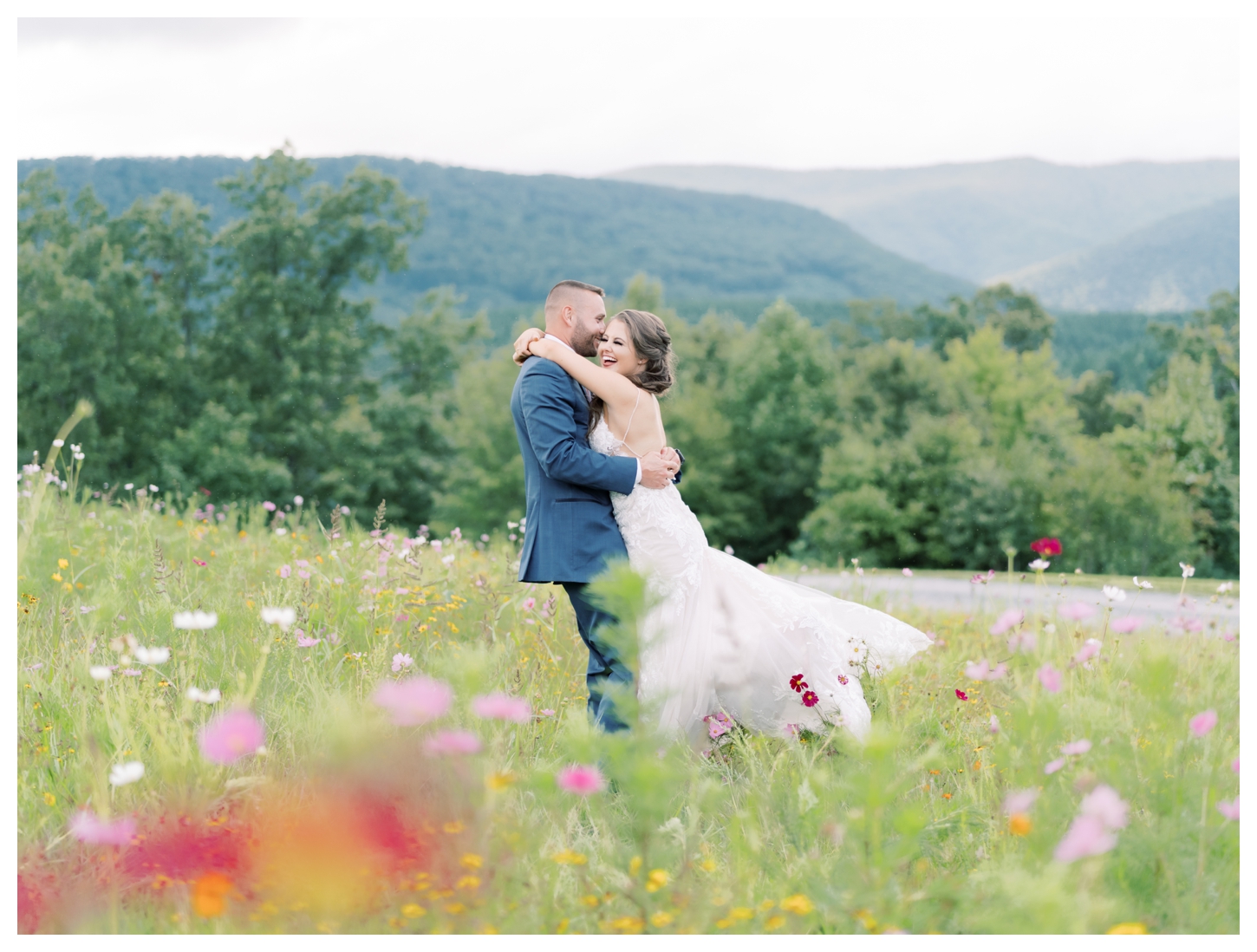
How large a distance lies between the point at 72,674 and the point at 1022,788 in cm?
348

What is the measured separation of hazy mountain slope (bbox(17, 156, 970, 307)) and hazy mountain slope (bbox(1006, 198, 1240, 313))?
17603 mm

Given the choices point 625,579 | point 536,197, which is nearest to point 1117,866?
point 625,579

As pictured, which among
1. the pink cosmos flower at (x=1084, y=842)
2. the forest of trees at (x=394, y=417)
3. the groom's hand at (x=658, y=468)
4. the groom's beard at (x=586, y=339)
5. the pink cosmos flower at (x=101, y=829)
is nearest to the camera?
the pink cosmos flower at (x=1084, y=842)

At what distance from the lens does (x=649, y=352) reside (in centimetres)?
414

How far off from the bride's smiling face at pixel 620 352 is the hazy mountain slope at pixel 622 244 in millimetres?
124525

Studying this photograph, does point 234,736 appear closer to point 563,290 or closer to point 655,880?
point 655,880

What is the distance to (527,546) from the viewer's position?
4012 millimetres

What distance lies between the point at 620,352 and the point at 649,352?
0.13 metres

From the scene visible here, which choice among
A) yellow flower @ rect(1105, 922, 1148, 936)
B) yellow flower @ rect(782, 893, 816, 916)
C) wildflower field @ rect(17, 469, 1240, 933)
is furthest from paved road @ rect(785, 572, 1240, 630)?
yellow flower @ rect(782, 893, 816, 916)

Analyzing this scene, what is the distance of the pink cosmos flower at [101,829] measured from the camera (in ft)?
7.10

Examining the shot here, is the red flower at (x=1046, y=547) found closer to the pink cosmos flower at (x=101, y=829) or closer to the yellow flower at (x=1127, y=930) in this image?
the yellow flower at (x=1127, y=930)

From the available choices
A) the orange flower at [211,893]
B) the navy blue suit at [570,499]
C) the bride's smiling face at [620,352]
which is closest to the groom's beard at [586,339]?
the bride's smiling face at [620,352]

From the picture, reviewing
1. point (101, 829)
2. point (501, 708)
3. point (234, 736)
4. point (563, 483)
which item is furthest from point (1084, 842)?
point (563, 483)
